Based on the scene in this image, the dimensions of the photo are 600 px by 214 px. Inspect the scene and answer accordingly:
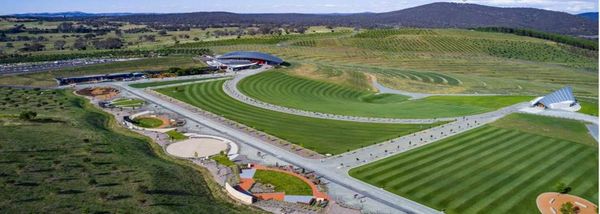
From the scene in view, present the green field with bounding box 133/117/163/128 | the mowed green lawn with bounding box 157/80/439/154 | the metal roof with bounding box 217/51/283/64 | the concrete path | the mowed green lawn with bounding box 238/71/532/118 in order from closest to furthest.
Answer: the concrete path < the mowed green lawn with bounding box 157/80/439/154 < the green field with bounding box 133/117/163/128 < the mowed green lawn with bounding box 238/71/532/118 < the metal roof with bounding box 217/51/283/64

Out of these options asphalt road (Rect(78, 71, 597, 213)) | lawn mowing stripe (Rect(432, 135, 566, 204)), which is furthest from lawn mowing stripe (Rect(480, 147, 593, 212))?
asphalt road (Rect(78, 71, 597, 213))

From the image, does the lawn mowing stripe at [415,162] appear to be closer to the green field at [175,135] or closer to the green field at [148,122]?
the green field at [175,135]

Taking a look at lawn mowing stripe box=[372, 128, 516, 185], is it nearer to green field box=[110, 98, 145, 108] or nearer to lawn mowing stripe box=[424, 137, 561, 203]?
lawn mowing stripe box=[424, 137, 561, 203]

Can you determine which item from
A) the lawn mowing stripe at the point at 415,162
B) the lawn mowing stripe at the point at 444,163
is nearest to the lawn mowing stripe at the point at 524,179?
the lawn mowing stripe at the point at 444,163

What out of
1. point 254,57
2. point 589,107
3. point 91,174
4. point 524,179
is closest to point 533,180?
point 524,179

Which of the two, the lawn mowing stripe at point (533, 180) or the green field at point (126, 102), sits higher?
the green field at point (126, 102)

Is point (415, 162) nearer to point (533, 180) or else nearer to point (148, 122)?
point (533, 180)
